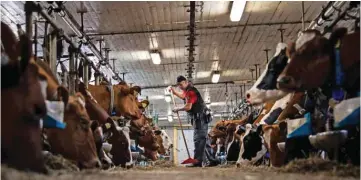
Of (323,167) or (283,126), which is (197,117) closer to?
(283,126)

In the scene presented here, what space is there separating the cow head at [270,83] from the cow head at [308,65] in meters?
0.36

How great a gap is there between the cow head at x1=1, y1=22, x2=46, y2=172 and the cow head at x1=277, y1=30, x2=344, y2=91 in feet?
6.55

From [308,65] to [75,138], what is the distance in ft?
6.31

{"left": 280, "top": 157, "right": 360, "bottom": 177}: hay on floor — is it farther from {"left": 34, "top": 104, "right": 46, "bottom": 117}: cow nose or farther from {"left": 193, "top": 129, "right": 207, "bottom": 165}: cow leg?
{"left": 193, "top": 129, "right": 207, "bottom": 165}: cow leg

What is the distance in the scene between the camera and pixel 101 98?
683 cm

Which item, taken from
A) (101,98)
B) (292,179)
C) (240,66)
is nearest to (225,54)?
Result: (240,66)

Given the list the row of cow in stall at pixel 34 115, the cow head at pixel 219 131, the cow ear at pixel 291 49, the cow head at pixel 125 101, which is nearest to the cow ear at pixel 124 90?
the cow head at pixel 125 101

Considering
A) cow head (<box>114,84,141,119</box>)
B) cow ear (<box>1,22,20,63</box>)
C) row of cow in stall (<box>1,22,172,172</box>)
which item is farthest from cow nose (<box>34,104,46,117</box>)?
cow head (<box>114,84,141,119</box>)

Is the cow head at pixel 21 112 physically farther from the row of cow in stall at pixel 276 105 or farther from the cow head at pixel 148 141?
the cow head at pixel 148 141

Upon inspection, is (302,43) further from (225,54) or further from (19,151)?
(225,54)

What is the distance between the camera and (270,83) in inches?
179

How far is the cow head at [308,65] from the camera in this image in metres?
3.91

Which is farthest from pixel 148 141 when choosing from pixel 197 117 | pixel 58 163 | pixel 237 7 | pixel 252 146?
pixel 58 163

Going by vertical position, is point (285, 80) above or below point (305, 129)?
above
